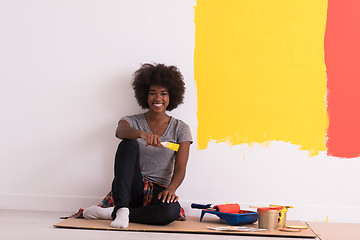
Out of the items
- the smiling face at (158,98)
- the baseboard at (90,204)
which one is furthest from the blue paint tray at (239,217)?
the smiling face at (158,98)

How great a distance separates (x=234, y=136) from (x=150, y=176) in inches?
20.9

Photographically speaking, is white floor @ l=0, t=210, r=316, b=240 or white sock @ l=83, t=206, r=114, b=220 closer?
white floor @ l=0, t=210, r=316, b=240

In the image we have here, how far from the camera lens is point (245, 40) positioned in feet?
8.88

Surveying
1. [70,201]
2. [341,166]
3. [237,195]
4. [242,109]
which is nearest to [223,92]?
[242,109]

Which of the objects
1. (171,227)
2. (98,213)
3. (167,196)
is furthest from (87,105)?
(171,227)

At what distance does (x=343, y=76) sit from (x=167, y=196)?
1.17m

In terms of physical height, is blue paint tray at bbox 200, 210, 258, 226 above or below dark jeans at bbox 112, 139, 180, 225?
below

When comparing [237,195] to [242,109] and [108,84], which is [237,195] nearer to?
[242,109]

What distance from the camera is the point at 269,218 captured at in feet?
7.14

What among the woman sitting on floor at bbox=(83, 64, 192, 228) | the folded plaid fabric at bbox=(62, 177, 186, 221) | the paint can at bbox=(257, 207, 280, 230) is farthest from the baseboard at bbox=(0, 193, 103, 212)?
the paint can at bbox=(257, 207, 280, 230)

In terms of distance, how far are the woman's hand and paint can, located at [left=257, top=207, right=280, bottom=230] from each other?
1.26 ft

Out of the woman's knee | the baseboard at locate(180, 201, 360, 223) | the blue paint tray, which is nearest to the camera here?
the woman's knee

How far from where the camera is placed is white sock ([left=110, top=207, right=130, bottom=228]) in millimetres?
2068

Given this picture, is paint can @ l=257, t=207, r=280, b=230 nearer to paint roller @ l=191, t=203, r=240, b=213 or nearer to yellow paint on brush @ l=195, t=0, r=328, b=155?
paint roller @ l=191, t=203, r=240, b=213
